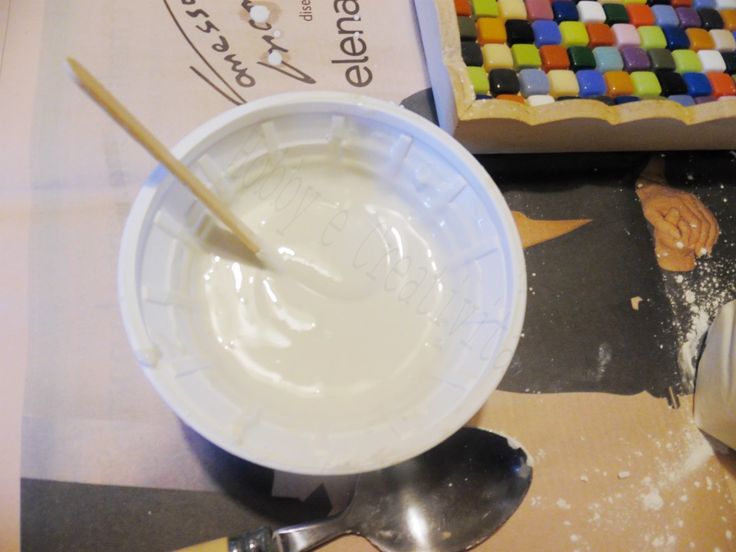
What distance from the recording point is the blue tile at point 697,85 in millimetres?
665

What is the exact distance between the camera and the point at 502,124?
60 centimetres

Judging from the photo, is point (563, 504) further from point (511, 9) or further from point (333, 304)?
point (511, 9)

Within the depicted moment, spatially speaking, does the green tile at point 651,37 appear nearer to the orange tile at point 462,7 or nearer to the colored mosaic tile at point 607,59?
the colored mosaic tile at point 607,59

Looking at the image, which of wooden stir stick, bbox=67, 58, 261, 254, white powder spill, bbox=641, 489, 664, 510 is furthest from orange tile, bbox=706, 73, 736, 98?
wooden stir stick, bbox=67, 58, 261, 254

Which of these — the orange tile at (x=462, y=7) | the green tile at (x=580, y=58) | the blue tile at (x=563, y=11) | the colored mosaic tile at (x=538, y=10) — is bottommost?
the green tile at (x=580, y=58)

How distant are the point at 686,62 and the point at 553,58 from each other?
170mm

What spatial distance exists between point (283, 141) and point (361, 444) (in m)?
0.30

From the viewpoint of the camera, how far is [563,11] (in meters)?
0.67

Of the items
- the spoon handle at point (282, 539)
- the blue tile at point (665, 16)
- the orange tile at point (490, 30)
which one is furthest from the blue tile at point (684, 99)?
the spoon handle at point (282, 539)

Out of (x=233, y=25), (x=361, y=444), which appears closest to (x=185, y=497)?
(x=361, y=444)

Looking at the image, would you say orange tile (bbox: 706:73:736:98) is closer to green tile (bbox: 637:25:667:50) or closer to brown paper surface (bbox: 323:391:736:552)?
green tile (bbox: 637:25:667:50)

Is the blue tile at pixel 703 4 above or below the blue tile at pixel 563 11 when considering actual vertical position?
below

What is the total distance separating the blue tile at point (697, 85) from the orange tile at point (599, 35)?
0.33 ft

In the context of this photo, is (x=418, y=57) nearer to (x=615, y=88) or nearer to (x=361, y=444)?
(x=615, y=88)
